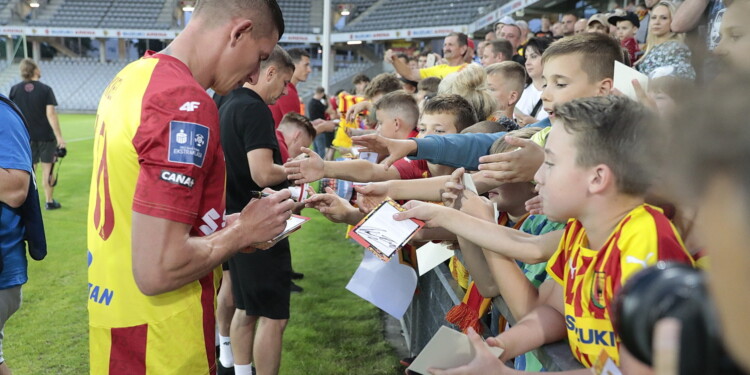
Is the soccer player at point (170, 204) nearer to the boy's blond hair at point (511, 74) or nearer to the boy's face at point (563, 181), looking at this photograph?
the boy's face at point (563, 181)

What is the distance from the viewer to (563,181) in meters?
1.39

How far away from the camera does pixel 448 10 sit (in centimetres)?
2558

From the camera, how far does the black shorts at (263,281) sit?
3.03m

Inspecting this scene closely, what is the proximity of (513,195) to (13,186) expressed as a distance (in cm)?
196

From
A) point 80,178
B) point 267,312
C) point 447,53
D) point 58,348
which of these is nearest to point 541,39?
point 447,53

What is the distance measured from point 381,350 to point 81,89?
30.8m

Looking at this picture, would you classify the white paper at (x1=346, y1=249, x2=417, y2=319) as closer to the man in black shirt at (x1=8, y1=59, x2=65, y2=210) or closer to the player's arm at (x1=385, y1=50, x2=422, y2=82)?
the player's arm at (x1=385, y1=50, x2=422, y2=82)

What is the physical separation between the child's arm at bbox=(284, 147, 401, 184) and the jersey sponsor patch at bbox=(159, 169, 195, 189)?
3.59 ft

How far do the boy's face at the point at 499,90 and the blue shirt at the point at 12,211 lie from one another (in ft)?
9.14

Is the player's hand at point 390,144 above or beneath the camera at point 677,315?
beneath

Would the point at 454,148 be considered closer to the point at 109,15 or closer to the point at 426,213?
the point at 426,213

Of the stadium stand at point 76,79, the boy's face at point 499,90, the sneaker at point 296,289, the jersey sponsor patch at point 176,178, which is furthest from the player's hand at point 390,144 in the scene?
the stadium stand at point 76,79

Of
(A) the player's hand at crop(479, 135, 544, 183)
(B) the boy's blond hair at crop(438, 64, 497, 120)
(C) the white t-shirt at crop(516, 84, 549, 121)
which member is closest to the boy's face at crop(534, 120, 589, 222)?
(A) the player's hand at crop(479, 135, 544, 183)

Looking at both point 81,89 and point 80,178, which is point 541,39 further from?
point 81,89
